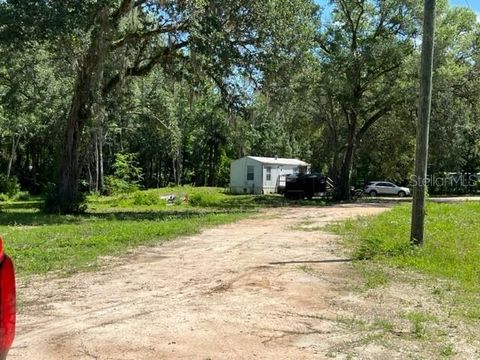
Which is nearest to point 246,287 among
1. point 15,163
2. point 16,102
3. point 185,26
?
point 185,26

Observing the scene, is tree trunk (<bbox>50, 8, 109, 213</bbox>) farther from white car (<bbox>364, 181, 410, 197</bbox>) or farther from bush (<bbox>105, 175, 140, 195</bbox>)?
white car (<bbox>364, 181, 410, 197</bbox>)

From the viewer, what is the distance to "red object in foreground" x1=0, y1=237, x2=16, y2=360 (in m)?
2.30

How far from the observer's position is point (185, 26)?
1772cm

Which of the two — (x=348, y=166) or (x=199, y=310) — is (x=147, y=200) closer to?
(x=348, y=166)

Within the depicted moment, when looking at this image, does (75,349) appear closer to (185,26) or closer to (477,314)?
(477,314)

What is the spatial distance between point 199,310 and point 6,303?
12.3 feet

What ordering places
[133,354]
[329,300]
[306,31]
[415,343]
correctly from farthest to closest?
[306,31] → [329,300] → [415,343] → [133,354]

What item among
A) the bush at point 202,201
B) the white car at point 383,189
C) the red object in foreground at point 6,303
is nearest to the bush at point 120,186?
the bush at point 202,201

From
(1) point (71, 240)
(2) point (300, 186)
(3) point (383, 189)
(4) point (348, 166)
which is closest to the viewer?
(1) point (71, 240)

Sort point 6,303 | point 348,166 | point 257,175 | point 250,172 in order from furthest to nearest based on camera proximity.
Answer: point 250,172 < point 257,175 < point 348,166 < point 6,303

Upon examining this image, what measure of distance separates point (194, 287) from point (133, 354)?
2618mm

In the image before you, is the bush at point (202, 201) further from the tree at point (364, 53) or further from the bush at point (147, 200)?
the tree at point (364, 53)

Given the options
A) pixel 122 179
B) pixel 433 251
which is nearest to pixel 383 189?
pixel 122 179

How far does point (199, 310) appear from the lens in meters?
5.92
